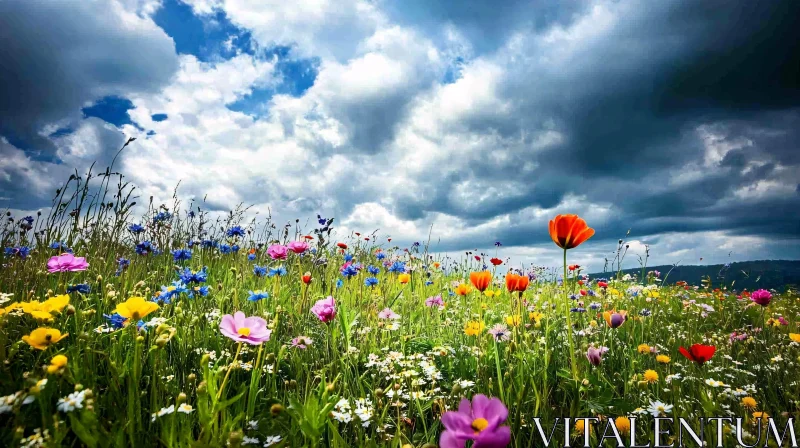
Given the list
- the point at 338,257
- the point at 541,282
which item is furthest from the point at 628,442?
the point at 541,282

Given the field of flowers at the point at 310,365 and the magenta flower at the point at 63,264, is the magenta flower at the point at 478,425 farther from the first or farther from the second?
the magenta flower at the point at 63,264

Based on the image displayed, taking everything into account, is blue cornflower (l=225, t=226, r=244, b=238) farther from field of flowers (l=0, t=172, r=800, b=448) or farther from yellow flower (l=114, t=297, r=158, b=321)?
yellow flower (l=114, t=297, r=158, b=321)

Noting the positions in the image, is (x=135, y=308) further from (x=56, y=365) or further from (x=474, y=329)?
(x=474, y=329)

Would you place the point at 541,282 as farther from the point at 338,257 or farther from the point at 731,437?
the point at 731,437

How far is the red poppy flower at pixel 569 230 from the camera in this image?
6.24 ft

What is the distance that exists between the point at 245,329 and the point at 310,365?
1161 millimetres

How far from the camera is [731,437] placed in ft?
6.31

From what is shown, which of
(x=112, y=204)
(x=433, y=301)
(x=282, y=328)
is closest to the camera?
(x=282, y=328)

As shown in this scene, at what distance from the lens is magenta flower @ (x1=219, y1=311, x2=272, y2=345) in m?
1.52

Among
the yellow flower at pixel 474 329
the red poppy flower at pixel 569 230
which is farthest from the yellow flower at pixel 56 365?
the yellow flower at pixel 474 329

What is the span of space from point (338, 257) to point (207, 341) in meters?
3.83

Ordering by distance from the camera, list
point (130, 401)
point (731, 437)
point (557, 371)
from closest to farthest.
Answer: point (130, 401) → point (731, 437) → point (557, 371)

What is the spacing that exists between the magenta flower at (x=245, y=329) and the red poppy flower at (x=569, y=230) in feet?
4.44

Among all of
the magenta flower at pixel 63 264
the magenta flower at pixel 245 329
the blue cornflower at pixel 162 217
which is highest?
the blue cornflower at pixel 162 217
